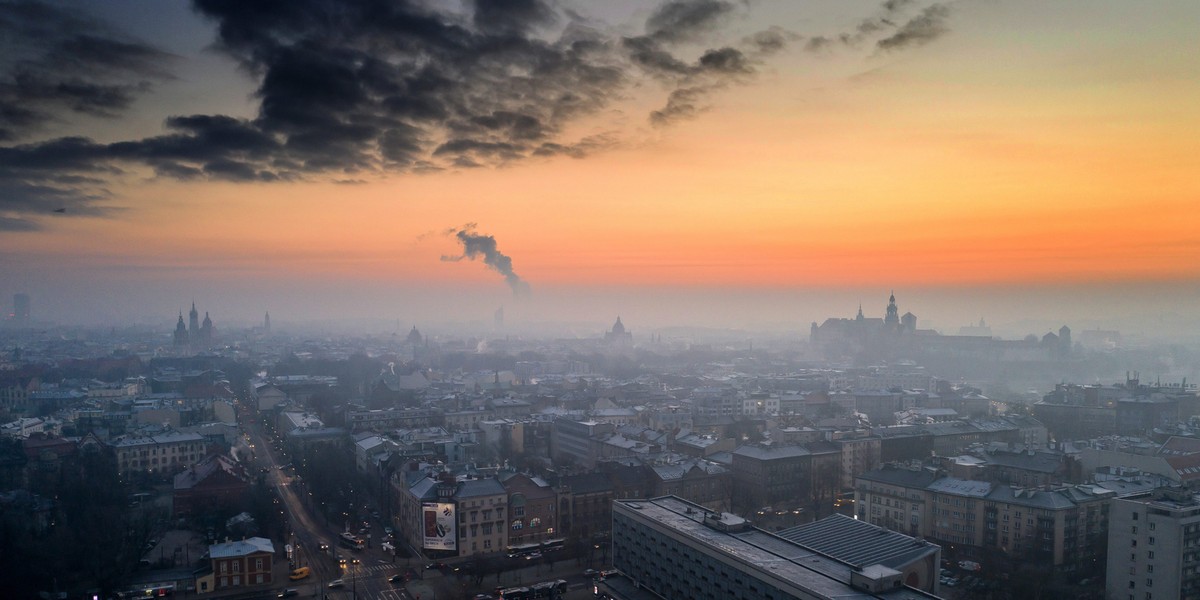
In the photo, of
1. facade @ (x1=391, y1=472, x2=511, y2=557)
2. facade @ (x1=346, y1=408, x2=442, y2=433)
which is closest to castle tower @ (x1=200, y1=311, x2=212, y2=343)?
facade @ (x1=346, y1=408, x2=442, y2=433)

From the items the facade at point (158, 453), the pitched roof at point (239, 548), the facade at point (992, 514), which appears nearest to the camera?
the pitched roof at point (239, 548)

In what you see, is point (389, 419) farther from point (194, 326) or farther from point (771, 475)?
point (194, 326)

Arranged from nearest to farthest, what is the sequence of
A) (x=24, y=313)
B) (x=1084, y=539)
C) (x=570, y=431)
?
(x=1084, y=539) < (x=570, y=431) < (x=24, y=313)

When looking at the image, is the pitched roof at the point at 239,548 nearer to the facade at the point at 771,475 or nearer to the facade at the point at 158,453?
the facade at the point at 158,453

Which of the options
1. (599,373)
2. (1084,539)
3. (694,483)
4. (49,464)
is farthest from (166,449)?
(599,373)

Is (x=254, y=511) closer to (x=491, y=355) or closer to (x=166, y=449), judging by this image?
(x=166, y=449)

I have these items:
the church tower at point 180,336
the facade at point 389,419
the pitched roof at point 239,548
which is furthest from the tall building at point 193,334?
the pitched roof at point 239,548

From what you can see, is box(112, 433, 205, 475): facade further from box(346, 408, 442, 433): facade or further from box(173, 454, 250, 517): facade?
box(346, 408, 442, 433): facade
